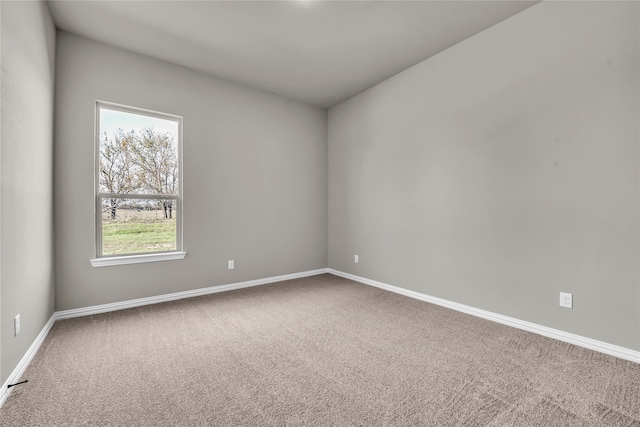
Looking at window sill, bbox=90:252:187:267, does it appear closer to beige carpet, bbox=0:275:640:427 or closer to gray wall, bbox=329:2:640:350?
beige carpet, bbox=0:275:640:427

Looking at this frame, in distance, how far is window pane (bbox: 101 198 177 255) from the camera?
10.2ft

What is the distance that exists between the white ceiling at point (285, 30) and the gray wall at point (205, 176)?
33 centimetres

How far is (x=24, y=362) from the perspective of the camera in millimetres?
1930

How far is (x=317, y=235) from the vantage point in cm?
482

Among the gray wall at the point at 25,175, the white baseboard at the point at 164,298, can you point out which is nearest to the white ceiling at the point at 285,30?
the gray wall at the point at 25,175

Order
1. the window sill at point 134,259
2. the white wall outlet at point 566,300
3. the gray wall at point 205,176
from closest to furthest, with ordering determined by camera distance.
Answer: the white wall outlet at point 566,300 < the gray wall at point 205,176 < the window sill at point 134,259

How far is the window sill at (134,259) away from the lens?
298cm

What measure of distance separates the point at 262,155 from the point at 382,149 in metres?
1.71

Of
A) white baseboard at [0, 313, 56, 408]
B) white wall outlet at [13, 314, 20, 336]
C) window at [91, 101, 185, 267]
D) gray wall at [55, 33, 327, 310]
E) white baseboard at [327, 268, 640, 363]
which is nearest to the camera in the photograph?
white baseboard at [0, 313, 56, 408]

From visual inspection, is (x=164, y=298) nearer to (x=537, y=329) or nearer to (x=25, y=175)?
(x=25, y=175)

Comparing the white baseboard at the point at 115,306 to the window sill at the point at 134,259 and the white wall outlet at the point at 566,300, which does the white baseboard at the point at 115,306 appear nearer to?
the window sill at the point at 134,259

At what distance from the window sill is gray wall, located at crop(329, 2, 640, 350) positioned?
2641mm

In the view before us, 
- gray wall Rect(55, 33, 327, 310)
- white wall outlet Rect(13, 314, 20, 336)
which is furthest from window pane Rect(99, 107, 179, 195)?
A: white wall outlet Rect(13, 314, 20, 336)

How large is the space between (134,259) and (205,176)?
124cm
